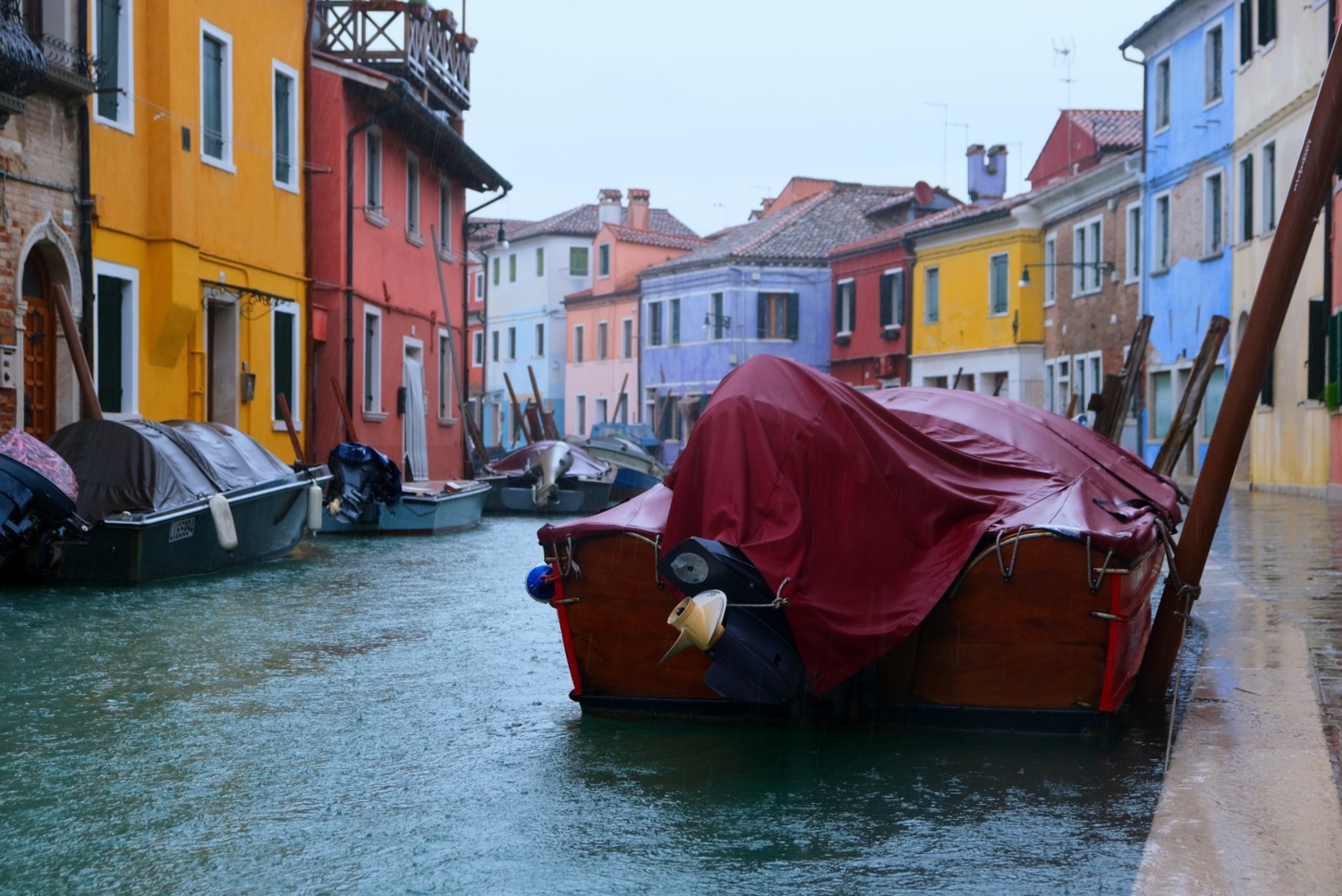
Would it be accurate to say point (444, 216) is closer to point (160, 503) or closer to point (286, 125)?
point (286, 125)

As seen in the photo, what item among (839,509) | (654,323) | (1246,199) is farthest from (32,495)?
(654,323)

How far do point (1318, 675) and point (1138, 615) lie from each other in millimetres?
891

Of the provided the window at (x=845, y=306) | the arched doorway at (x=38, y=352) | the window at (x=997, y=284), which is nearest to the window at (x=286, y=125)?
the arched doorway at (x=38, y=352)

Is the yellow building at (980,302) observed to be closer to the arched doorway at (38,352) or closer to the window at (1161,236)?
the window at (1161,236)

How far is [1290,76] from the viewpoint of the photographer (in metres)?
26.2

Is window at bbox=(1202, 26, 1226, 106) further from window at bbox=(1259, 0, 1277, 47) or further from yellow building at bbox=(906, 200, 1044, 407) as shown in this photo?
yellow building at bbox=(906, 200, 1044, 407)

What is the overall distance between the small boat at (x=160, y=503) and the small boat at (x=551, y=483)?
11.2 metres

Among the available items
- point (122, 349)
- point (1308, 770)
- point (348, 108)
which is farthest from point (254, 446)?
point (1308, 770)

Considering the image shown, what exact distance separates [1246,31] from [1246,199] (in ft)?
9.40

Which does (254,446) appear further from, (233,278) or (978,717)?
(978,717)

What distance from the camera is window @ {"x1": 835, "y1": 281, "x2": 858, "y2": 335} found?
51.3 m

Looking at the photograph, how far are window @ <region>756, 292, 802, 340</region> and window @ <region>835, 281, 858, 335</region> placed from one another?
90.0 inches

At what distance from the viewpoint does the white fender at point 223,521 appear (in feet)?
43.2

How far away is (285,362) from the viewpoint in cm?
2202
